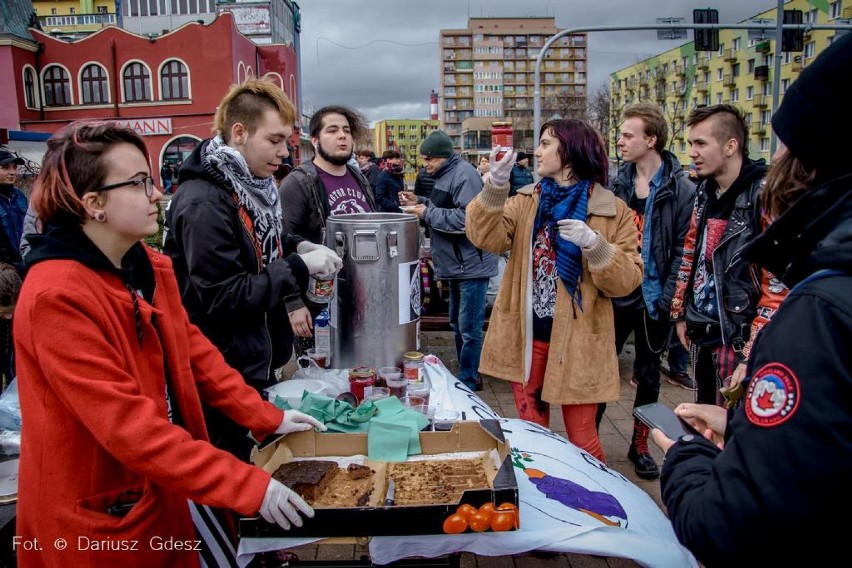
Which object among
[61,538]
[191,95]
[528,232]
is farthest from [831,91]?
[191,95]

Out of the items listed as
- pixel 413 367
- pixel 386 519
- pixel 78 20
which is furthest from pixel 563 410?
pixel 78 20

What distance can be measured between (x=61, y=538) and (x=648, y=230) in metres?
3.57

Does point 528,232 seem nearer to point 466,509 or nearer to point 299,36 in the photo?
point 466,509

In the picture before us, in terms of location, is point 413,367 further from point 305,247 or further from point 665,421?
point 665,421

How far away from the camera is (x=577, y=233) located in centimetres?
274

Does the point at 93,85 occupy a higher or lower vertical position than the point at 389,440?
higher

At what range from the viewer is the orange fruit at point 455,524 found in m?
1.71

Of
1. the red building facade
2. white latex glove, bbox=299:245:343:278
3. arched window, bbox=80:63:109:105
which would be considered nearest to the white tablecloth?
white latex glove, bbox=299:245:343:278

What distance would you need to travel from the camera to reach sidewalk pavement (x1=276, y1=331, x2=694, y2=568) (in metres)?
2.90

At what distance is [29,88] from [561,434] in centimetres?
3001

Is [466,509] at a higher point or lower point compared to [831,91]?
lower

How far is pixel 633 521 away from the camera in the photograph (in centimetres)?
207

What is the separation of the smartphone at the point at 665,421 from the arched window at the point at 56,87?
3129 centimetres

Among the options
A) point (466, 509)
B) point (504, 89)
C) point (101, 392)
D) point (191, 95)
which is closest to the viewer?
point (101, 392)
